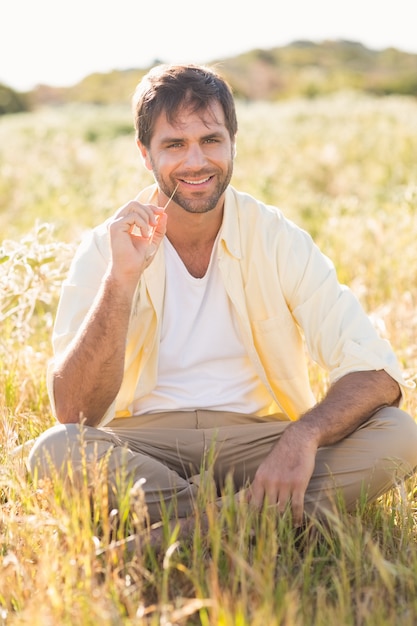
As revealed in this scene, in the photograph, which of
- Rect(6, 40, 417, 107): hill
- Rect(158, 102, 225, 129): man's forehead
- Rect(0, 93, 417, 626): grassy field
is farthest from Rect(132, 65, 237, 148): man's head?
Rect(6, 40, 417, 107): hill

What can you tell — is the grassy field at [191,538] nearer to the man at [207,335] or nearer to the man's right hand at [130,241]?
the man at [207,335]

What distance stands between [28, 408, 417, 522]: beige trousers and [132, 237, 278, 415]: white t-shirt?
0.20 ft

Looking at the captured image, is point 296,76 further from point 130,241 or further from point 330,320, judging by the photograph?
point 130,241

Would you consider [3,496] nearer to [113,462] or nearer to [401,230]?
[113,462]

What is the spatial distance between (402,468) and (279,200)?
6497mm

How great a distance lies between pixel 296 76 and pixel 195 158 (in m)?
57.3

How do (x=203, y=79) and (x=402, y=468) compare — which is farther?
(x=203, y=79)

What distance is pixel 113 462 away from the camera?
→ 285 cm

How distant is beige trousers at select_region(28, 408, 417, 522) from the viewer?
2.85 m

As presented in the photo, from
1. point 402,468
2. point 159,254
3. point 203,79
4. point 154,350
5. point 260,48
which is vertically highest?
point 260,48

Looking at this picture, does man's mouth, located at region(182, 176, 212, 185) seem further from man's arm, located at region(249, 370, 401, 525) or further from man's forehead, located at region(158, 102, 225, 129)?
man's arm, located at region(249, 370, 401, 525)

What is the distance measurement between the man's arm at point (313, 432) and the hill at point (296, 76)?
41771mm

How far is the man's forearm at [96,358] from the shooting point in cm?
306

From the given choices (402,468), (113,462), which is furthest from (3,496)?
(402,468)
